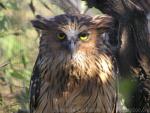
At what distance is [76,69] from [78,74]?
0.05m

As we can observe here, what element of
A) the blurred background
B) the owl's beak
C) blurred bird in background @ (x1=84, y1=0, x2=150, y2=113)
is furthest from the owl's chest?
the owl's beak

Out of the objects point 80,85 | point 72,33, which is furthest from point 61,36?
point 80,85

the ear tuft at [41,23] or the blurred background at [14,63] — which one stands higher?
the ear tuft at [41,23]

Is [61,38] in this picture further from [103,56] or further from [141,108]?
[141,108]

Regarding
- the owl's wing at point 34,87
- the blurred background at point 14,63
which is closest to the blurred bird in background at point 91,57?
the owl's wing at point 34,87

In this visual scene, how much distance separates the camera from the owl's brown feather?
4441 millimetres

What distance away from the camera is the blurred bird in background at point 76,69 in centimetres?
441

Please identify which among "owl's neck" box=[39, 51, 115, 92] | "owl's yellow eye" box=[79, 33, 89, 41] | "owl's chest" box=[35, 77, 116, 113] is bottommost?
"owl's chest" box=[35, 77, 116, 113]

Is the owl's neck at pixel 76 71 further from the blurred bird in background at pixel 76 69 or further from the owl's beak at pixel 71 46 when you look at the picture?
the owl's beak at pixel 71 46

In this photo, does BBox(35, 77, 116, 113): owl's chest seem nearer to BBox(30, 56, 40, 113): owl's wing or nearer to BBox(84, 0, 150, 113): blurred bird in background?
BBox(30, 56, 40, 113): owl's wing

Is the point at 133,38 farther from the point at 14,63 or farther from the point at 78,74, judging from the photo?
the point at 14,63

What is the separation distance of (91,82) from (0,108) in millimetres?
1175

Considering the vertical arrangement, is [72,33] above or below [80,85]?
above

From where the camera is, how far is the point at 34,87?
4691 millimetres
